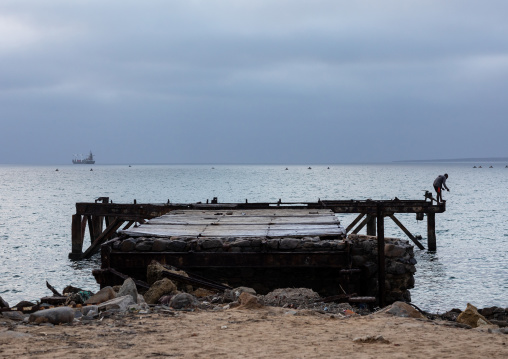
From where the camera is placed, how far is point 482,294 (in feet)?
73.6

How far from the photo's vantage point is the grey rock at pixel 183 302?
36.6 ft

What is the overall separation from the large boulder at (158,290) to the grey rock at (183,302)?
65cm

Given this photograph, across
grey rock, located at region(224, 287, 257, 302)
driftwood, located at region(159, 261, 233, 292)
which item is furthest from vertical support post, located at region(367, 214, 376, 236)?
grey rock, located at region(224, 287, 257, 302)

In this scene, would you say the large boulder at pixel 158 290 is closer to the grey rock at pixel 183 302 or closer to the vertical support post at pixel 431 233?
the grey rock at pixel 183 302

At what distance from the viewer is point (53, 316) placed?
9.83 m

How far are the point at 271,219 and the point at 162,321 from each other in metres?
8.24

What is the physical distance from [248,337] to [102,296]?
3790 mm

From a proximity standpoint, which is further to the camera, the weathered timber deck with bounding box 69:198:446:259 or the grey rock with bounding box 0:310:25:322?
the weathered timber deck with bounding box 69:198:446:259

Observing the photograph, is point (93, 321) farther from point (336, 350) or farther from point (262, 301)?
point (336, 350)

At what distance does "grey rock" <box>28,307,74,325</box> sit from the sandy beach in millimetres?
238

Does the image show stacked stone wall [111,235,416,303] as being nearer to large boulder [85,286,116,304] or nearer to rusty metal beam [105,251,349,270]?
rusty metal beam [105,251,349,270]

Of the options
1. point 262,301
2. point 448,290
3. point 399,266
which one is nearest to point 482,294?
point 448,290

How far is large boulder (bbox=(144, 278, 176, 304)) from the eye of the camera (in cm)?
1185

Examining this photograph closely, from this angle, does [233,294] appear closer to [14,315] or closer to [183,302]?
[183,302]
